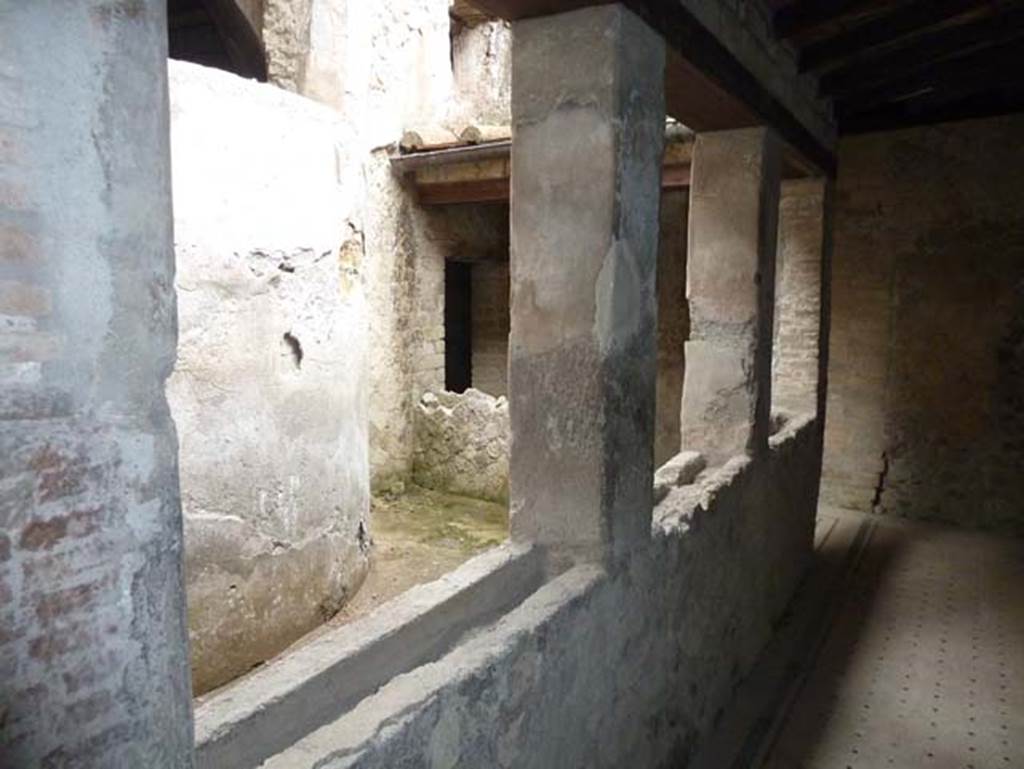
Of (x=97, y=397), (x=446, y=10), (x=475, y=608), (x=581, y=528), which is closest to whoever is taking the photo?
(x=97, y=397)

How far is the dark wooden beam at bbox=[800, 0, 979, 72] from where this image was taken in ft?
12.2

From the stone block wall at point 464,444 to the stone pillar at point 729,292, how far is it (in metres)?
3.05

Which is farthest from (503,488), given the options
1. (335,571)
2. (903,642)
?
(903,642)

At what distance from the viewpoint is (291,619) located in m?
4.14

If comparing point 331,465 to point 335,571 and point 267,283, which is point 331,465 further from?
point 267,283

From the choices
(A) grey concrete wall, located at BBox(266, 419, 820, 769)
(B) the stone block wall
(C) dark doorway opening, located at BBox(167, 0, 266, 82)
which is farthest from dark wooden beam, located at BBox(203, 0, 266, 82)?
(A) grey concrete wall, located at BBox(266, 419, 820, 769)

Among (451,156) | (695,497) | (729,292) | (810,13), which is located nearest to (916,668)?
(695,497)

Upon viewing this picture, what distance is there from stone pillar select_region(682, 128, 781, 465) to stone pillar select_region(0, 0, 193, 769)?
11.0 feet

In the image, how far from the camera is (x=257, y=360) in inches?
151

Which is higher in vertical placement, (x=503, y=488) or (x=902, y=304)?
(x=902, y=304)

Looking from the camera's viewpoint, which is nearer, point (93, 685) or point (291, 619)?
point (93, 685)

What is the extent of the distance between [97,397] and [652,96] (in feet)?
6.82

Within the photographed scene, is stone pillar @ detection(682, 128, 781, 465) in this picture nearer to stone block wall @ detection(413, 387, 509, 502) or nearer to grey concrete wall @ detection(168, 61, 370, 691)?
grey concrete wall @ detection(168, 61, 370, 691)

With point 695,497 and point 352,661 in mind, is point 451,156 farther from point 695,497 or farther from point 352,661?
point 352,661
